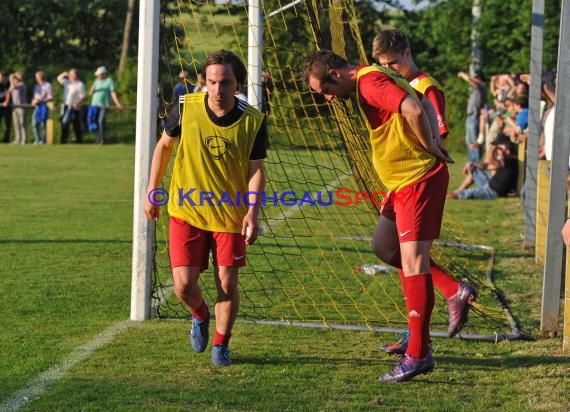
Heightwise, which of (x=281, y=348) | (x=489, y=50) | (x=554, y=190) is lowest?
(x=281, y=348)

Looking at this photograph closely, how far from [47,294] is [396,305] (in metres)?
2.70

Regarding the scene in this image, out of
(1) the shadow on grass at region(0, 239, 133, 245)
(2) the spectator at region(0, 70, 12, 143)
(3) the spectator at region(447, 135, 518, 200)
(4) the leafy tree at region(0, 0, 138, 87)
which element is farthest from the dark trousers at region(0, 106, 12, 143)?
(1) the shadow on grass at region(0, 239, 133, 245)

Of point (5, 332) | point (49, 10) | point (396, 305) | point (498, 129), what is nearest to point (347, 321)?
point (396, 305)

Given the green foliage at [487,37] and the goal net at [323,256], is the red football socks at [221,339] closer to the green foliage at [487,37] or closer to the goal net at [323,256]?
the goal net at [323,256]

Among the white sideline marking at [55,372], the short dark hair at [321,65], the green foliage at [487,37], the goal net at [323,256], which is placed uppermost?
the green foliage at [487,37]

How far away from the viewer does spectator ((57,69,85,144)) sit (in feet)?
92.4

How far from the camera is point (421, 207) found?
241 inches

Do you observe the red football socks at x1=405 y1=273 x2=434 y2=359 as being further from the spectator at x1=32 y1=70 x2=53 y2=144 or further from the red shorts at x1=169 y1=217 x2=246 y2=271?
the spectator at x1=32 y1=70 x2=53 y2=144

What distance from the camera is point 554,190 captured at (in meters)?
7.32

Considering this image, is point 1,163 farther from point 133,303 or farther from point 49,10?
point 49,10

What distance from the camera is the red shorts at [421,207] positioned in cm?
611

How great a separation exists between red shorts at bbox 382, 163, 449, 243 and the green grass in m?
0.83

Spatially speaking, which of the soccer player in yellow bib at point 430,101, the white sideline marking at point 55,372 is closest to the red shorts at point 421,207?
the soccer player in yellow bib at point 430,101

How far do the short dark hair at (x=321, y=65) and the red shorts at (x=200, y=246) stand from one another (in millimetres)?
1029
